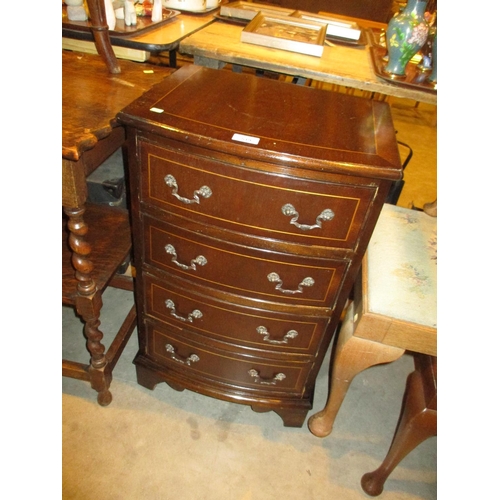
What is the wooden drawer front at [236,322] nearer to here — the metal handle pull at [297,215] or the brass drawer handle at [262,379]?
the brass drawer handle at [262,379]

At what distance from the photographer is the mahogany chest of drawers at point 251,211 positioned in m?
0.75

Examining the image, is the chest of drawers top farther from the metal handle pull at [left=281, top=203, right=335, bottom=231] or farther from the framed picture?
the framed picture

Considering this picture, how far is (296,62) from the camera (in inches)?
43.8

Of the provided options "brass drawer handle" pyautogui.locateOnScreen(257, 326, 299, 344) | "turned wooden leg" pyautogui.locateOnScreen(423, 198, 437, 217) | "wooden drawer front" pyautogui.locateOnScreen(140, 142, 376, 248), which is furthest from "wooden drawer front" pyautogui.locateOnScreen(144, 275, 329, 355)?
"turned wooden leg" pyautogui.locateOnScreen(423, 198, 437, 217)

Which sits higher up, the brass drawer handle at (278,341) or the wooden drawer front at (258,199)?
the wooden drawer front at (258,199)

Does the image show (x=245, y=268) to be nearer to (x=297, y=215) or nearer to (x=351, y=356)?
(x=297, y=215)

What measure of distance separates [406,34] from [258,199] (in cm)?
69

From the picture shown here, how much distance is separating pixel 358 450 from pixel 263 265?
0.84 meters

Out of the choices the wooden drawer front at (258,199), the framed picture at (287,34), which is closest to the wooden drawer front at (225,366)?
the wooden drawer front at (258,199)

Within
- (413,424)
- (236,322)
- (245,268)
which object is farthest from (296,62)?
(413,424)

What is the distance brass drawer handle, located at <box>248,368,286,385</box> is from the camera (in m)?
1.14

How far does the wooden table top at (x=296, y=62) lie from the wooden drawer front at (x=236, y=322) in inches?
26.5

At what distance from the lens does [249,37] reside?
1.20m

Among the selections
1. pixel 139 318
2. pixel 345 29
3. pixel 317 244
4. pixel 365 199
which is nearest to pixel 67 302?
pixel 139 318
